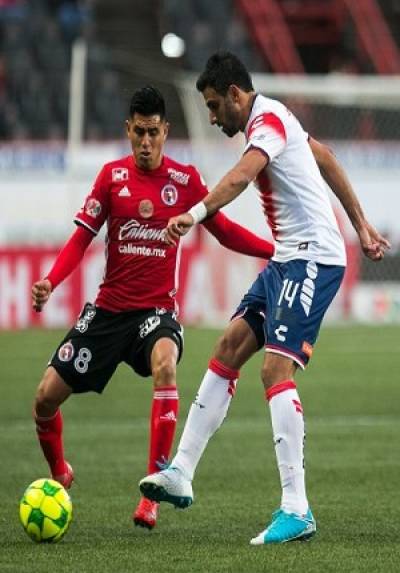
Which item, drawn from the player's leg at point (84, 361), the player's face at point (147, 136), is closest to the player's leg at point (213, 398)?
the player's leg at point (84, 361)

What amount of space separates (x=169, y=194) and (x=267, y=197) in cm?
98

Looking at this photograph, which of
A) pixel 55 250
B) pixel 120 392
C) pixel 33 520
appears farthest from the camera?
pixel 55 250

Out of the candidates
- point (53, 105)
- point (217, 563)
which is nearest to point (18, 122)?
point (53, 105)

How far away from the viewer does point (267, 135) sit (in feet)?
24.0

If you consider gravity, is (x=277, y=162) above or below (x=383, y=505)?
above

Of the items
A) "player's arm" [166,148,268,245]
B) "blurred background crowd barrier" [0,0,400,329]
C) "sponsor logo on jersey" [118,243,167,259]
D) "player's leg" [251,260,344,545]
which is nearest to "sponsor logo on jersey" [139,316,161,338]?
"sponsor logo on jersey" [118,243,167,259]

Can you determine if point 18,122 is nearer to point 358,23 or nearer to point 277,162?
point 358,23

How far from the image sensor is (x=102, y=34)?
32.1 m

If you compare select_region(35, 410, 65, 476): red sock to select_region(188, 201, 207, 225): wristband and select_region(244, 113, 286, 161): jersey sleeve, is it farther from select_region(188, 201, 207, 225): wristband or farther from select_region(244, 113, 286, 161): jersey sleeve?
select_region(244, 113, 286, 161): jersey sleeve

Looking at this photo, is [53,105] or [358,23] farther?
[358,23]

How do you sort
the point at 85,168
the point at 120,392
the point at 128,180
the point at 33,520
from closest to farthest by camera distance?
1. the point at 33,520
2. the point at 128,180
3. the point at 120,392
4. the point at 85,168

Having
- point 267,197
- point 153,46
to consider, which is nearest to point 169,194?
point 267,197

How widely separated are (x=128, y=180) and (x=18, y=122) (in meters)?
19.5

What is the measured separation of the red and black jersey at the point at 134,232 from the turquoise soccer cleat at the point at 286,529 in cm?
162
